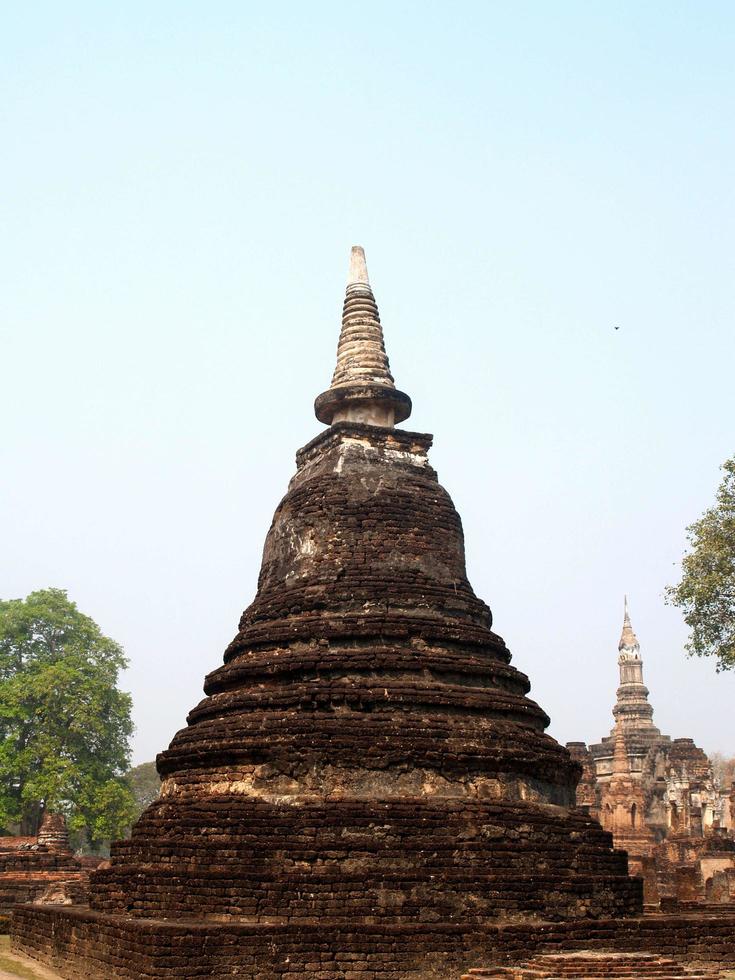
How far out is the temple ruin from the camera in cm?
1191

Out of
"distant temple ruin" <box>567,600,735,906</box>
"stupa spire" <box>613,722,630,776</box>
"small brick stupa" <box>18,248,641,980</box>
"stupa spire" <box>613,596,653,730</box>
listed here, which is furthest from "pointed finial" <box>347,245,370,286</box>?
"stupa spire" <box>613,596,653,730</box>

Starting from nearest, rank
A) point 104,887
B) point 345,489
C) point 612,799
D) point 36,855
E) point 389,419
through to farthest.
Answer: point 104,887 → point 345,489 → point 389,419 → point 36,855 → point 612,799

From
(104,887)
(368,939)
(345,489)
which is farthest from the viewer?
(345,489)

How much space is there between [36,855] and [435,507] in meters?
15.0

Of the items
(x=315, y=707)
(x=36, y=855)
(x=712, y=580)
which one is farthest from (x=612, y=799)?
(x=315, y=707)

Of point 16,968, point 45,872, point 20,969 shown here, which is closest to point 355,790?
point 20,969

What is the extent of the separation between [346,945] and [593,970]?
254 centimetres

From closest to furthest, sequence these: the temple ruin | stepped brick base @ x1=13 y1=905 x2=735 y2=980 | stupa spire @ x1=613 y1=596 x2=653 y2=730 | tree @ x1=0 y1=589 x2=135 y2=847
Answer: stepped brick base @ x1=13 y1=905 x2=735 y2=980, the temple ruin, tree @ x1=0 y1=589 x2=135 y2=847, stupa spire @ x1=613 y1=596 x2=653 y2=730

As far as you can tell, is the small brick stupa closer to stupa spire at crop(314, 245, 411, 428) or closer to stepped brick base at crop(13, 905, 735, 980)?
stepped brick base at crop(13, 905, 735, 980)

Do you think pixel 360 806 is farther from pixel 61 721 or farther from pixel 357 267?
pixel 61 721

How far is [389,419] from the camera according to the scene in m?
18.6

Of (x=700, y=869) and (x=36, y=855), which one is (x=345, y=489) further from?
(x=700, y=869)

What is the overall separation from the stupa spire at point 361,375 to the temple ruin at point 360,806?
1.80 metres

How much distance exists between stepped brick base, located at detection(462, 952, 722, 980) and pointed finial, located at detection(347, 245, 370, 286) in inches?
502
